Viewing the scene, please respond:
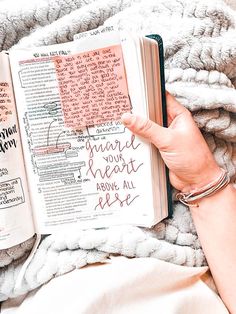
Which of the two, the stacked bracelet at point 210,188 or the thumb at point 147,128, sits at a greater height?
the thumb at point 147,128

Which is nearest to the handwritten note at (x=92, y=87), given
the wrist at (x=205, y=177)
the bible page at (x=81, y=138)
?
the bible page at (x=81, y=138)

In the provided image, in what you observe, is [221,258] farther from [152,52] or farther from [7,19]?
[7,19]

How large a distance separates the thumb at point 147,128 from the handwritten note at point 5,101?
0.55 feet

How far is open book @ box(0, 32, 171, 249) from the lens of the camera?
680mm

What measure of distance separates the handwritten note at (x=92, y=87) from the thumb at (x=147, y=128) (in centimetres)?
2

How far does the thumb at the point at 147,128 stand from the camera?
69 centimetres

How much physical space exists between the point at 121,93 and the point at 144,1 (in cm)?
19

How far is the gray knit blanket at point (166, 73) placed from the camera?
74 cm

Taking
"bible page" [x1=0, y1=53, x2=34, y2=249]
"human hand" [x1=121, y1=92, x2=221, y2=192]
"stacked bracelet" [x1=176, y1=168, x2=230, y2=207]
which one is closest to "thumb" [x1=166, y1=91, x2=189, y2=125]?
"human hand" [x1=121, y1=92, x2=221, y2=192]

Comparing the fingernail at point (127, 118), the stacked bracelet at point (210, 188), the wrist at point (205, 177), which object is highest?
the fingernail at point (127, 118)

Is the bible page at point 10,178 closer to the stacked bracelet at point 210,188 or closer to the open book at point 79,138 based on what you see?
the open book at point 79,138

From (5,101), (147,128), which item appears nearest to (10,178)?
(5,101)

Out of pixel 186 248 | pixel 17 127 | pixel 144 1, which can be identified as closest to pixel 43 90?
pixel 17 127

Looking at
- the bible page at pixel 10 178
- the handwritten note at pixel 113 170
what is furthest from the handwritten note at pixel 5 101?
the handwritten note at pixel 113 170
